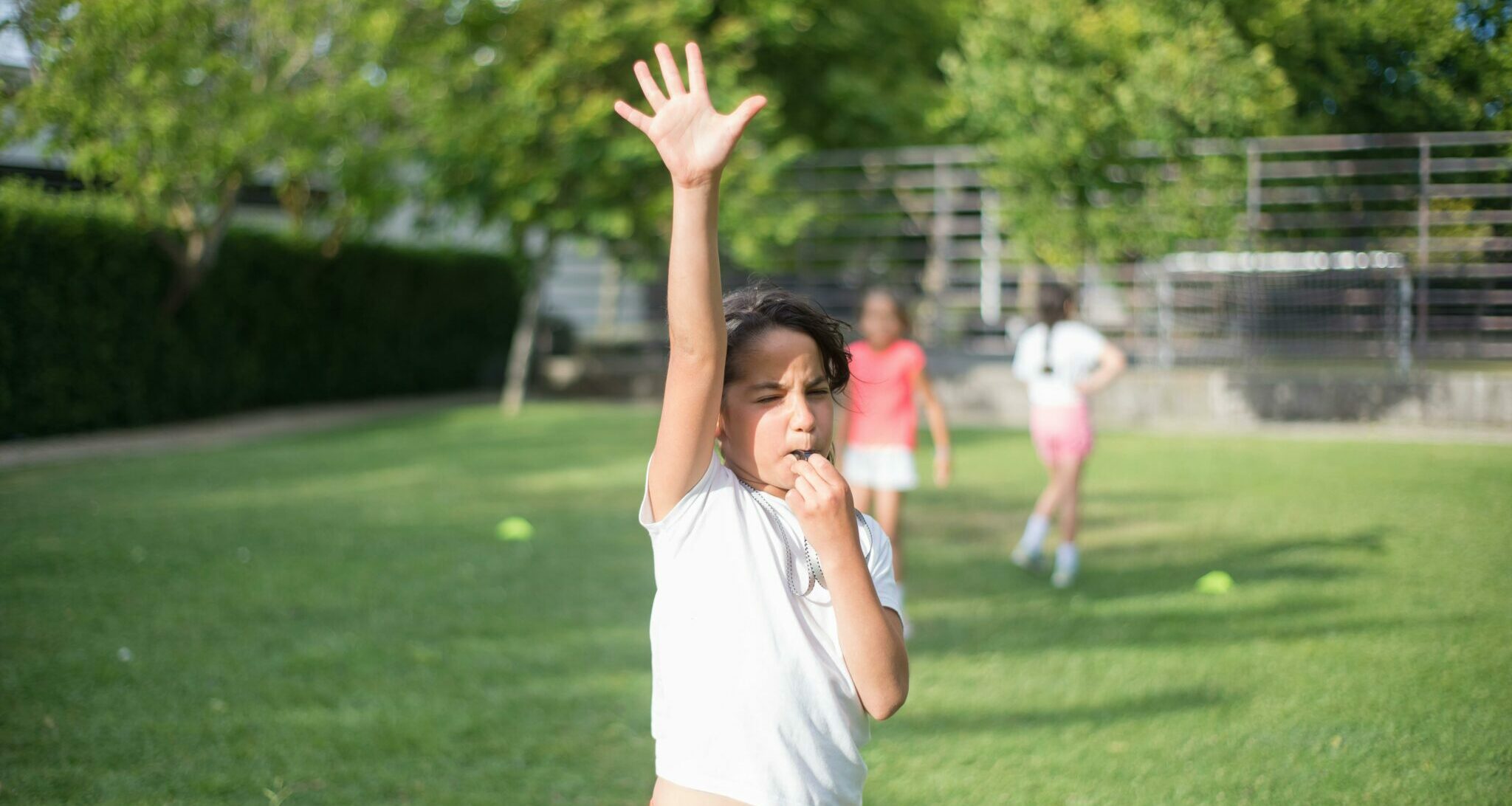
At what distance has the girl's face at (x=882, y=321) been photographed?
6.98 m

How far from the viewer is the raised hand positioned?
1.92 meters

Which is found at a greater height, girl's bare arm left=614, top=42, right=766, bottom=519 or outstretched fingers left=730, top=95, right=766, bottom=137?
outstretched fingers left=730, top=95, right=766, bottom=137

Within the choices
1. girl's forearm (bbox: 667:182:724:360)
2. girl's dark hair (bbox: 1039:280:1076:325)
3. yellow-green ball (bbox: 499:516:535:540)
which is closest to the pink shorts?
girl's dark hair (bbox: 1039:280:1076:325)

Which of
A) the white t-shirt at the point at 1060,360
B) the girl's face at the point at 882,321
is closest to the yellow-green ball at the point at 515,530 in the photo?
the girl's face at the point at 882,321

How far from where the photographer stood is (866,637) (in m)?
2.02

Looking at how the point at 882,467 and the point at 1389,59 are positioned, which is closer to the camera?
the point at 1389,59

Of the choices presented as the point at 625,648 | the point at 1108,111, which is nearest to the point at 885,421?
the point at 625,648

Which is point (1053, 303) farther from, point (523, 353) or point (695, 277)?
point (523, 353)

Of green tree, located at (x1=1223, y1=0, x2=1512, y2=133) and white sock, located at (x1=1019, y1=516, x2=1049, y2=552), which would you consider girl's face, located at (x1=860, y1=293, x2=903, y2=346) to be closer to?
white sock, located at (x1=1019, y1=516, x2=1049, y2=552)

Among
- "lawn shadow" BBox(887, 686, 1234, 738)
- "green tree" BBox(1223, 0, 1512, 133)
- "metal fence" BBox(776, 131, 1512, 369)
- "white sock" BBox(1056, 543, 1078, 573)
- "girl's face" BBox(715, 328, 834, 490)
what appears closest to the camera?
"girl's face" BBox(715, 328, 834, 490)

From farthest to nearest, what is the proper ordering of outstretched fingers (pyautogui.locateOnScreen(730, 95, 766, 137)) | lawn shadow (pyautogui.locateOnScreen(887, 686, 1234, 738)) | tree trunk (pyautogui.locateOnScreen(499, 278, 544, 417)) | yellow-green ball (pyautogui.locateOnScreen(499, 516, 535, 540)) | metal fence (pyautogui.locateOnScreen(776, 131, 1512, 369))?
tree trunk (pyautogui.locateOnScreen(499, 278, 544, 417))
yellow-green ball (pyautogui.locateOnScreen(499, 516, 535, 540))
lawn shadow (pyautogui.locateOnScreen(887, 686, 1234, 738))
metal fence (pyautogui.locateOnScreen(776, 131, 1512, 369))
outstretched fingers (pyautogui.locateOnScreen(730, 95, 766, 137))

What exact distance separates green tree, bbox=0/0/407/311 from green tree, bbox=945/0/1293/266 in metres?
7.46

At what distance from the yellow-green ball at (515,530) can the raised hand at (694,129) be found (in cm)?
715

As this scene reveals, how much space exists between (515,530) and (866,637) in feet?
23.6
